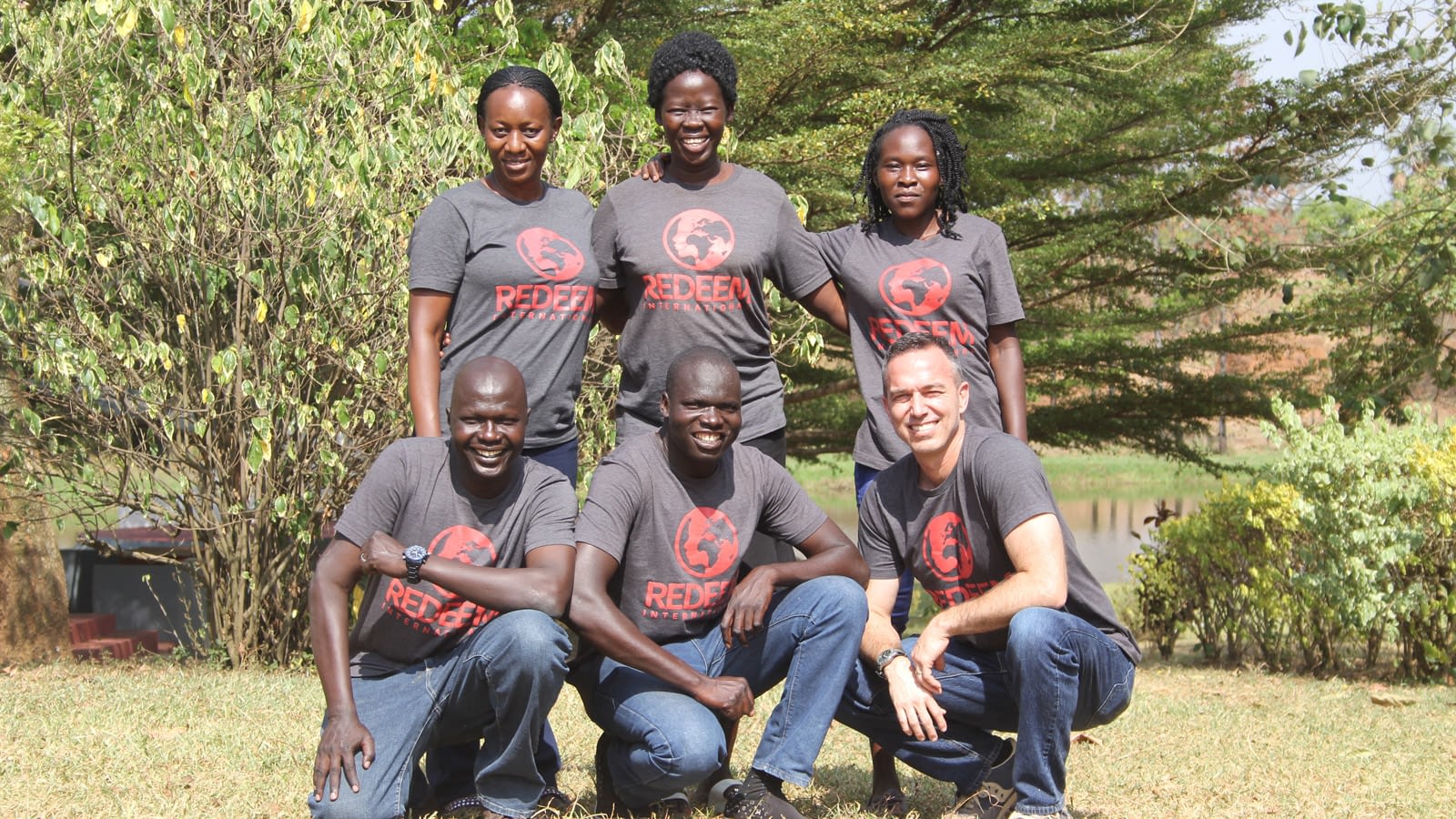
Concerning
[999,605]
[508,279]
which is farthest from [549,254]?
[999,605]

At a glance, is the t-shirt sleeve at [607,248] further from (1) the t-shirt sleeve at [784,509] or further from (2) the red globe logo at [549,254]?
(1) the t-shirt sleeve at [784,509]

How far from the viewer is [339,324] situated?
6051mm

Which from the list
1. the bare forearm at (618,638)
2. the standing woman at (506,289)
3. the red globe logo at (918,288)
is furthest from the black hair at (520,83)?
the bare forearm at (618,638)

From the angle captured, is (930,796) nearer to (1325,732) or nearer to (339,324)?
(1325,732)

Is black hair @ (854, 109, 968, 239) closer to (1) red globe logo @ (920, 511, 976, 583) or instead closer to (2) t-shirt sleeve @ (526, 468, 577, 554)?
(1) red globe logo @ (920, 511, 976, 583)

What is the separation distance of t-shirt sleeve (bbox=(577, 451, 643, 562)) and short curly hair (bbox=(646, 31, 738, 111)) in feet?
3.51

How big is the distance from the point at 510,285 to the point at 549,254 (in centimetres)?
14

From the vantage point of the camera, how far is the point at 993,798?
3.46 metres

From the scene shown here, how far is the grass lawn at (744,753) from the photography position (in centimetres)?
389

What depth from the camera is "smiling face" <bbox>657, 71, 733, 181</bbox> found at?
3697mm

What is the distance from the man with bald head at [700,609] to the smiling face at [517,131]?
0.71 meters

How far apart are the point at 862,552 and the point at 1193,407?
858cm

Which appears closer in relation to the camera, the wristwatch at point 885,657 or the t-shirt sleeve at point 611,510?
the t-shirt sleeve at point 611,510

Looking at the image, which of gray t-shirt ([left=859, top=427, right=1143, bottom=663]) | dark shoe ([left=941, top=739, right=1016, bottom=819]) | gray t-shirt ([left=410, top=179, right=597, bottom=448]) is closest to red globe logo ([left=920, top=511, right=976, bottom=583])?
gray t-shirt ([left=859, top=427, right=1143, bottom=663])
